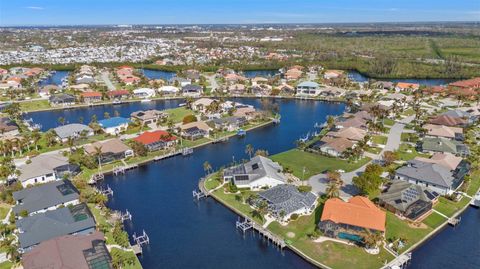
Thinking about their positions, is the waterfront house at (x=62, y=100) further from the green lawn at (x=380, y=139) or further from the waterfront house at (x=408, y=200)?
the waterfront house at (x=408, y=200)

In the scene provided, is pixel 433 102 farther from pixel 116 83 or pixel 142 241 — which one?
pixel 116 83

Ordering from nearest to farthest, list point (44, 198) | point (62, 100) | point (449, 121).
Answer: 1. point (44, 198)
2. point (449, 121)
3. point (62, 100)

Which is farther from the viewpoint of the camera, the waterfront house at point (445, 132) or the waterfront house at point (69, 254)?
the waterfront house at point (445, 132)

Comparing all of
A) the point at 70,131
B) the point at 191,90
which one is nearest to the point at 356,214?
the point at 70,131

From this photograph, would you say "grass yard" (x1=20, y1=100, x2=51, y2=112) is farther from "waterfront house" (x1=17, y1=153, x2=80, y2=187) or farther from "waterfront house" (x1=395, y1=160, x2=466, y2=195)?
"waterfront house" (x1=395, y1=160, x2=466, y2=195)

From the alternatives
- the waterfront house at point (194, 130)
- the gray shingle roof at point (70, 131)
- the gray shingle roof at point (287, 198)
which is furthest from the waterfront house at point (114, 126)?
the gray shingle roof at point (287, 198)

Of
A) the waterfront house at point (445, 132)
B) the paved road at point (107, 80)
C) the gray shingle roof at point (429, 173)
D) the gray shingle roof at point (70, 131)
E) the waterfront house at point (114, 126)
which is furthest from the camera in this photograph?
the paved road at point (107, 80)

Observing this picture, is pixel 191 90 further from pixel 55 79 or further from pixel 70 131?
pixel 55 79

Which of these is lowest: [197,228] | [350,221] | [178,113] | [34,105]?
[197,228]
